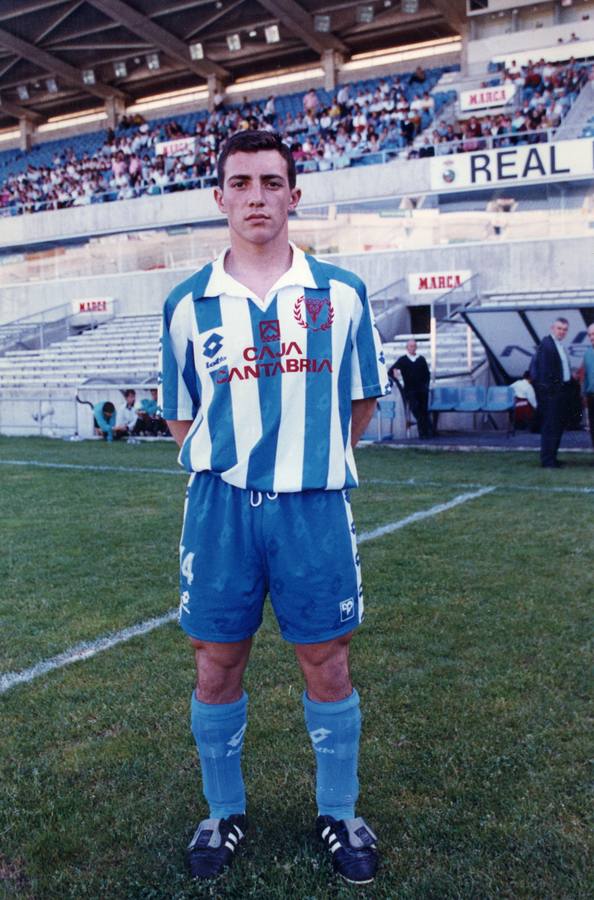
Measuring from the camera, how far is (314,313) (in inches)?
95.3

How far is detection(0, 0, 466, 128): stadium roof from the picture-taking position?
31.5 m

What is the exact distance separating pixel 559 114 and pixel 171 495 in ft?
60.9

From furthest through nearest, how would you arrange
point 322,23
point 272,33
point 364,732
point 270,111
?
1. point 270,111
2. point 272,33
3. point 322,23
4. point 364,732

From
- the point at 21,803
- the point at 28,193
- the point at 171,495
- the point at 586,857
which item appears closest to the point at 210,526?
the point at 21,803

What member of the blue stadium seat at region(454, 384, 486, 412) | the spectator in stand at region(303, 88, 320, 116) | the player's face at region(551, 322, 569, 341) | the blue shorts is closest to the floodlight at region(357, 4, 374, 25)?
the spectator in stand at region(303, 88, 320, 116)

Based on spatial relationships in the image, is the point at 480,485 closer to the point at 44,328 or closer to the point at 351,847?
the point at 351,847

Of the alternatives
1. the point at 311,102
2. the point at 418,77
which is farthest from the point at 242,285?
the point at 311,102

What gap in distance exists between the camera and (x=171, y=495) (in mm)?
9547

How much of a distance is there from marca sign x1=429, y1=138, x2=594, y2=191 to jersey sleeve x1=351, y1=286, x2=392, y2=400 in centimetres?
2080

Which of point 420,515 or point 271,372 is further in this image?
point 420,515

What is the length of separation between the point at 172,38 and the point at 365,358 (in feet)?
115

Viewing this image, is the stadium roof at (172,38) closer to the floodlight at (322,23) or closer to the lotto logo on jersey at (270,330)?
the floodlight at (322,23)

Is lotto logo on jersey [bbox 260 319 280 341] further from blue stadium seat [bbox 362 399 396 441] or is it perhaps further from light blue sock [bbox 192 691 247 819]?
blue stadium seat [bbox 362 399 396 441]

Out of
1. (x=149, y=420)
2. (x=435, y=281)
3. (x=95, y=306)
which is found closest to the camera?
(x=149, y=420)
